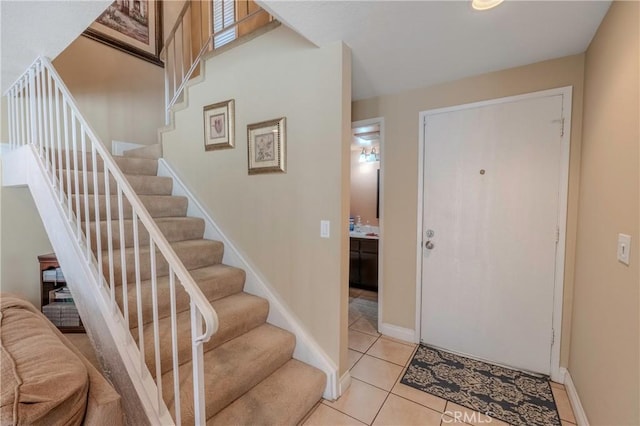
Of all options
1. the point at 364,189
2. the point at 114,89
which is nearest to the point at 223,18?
the point at 114,89

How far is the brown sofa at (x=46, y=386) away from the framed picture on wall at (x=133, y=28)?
351cm

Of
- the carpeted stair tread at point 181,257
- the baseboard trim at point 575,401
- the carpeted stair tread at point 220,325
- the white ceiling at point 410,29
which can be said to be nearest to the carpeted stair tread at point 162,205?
the carpeted stair tread at point 181,257

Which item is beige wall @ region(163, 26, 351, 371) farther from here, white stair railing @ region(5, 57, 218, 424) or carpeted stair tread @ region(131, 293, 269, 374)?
white stair railing @ region(5, 57, 218, 424)

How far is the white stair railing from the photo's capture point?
43.5 inches

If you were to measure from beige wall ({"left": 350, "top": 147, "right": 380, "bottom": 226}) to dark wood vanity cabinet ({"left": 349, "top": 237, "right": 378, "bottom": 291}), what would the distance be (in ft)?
2.05

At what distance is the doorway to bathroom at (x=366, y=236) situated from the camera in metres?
2.74

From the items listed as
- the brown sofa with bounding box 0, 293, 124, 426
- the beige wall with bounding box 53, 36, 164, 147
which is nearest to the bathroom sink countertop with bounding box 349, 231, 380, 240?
the beige wall with bounding box 53, 36, 164, 147

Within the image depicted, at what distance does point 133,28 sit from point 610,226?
4971mm

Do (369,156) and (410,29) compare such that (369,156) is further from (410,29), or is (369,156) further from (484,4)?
(484,4)

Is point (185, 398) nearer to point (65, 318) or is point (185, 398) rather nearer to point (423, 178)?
point (65, 318)

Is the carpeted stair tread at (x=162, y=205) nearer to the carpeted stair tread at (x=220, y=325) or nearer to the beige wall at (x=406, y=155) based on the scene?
the carpeted stair tread at (x=220, y=325)

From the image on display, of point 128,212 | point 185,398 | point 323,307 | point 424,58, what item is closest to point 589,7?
point 424,58

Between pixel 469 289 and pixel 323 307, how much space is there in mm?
1248

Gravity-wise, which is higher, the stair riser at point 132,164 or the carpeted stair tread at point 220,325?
the stair riser at point 132,164
